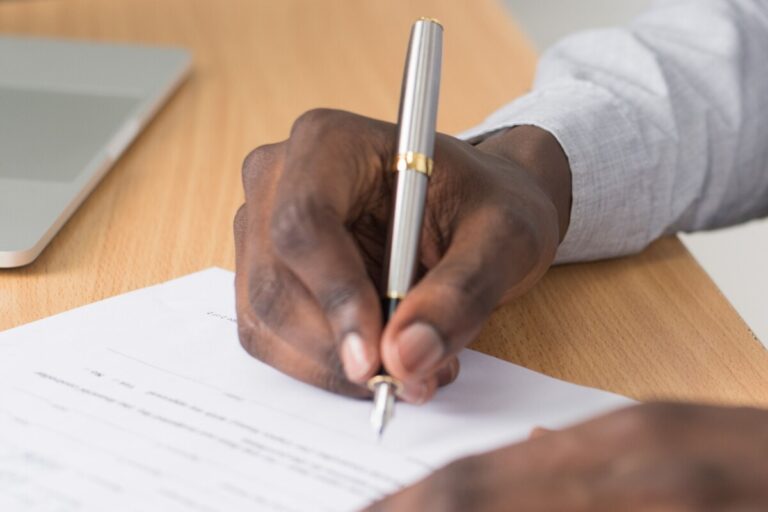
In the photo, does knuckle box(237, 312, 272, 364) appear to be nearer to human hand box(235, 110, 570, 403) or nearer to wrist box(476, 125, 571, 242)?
human hand box(235, 110, 570, 403)

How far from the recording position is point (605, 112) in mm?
686

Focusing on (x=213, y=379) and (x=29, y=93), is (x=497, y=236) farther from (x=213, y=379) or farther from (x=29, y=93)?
(x=29, y=93)

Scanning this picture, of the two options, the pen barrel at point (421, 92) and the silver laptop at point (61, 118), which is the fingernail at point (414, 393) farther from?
the silver laptop at point (61, 118)

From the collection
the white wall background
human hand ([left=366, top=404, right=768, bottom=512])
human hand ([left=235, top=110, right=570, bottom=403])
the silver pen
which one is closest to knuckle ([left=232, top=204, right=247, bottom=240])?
human hand ([left=235, top=110, right=570, bottom=403])

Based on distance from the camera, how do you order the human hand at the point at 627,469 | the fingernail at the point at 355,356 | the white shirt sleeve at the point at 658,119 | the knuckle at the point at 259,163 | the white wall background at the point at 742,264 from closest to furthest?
1. the human hand at the point at 627,469
2. the fingernail at the point at 355,356
3. the knuckle at the point at 259,163
4. the white shirt sleeve at the point at 658,119
5. the white wall background at the point at 742,264

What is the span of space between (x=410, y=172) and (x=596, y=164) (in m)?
0.21

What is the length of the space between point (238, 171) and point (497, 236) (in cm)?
31

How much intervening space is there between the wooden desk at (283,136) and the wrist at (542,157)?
0.16 feet

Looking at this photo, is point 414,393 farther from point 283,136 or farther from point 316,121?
point 283,136

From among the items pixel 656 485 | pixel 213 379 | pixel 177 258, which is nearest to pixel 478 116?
pixel 177 258

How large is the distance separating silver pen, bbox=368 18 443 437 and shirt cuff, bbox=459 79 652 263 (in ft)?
0.48

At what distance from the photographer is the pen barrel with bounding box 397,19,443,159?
0.50 meters

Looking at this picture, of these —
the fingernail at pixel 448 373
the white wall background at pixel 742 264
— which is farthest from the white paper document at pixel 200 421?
the white wall background at pixel 742 264

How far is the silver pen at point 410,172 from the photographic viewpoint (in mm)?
449
